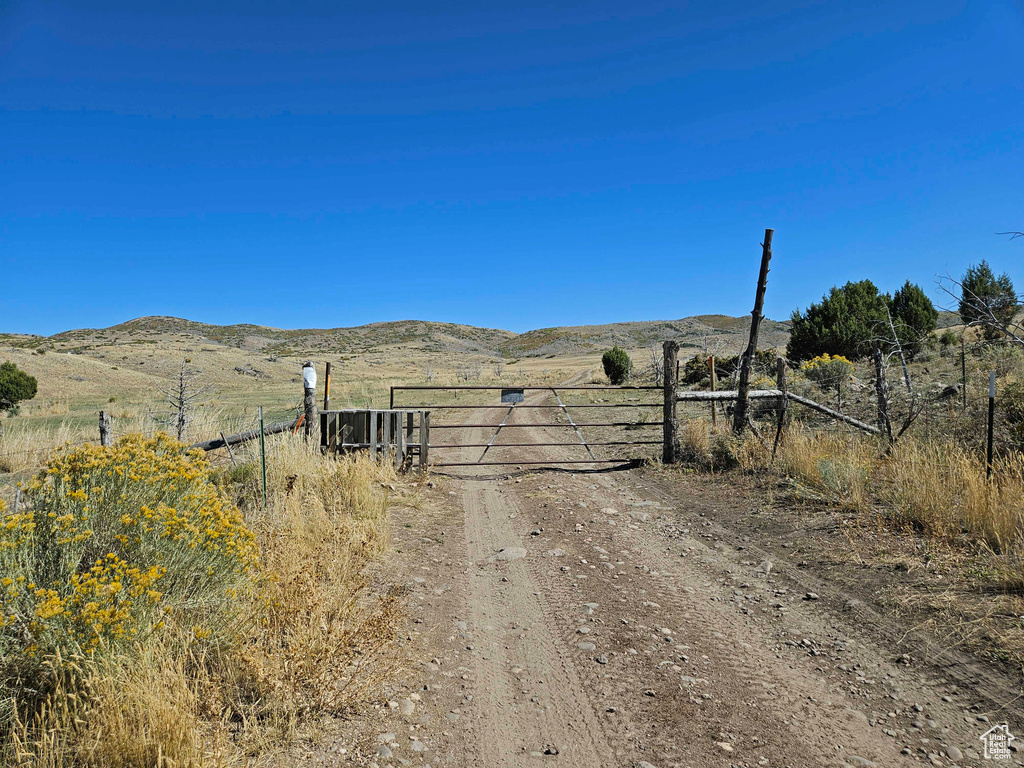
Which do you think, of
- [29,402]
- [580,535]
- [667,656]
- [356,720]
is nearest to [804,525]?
[580,535]

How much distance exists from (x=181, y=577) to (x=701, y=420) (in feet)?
32.6

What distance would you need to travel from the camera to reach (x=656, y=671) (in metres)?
4.05

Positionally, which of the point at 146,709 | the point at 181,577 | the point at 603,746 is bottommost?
the point at 603,746

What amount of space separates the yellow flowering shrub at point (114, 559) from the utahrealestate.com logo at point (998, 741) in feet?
14.5

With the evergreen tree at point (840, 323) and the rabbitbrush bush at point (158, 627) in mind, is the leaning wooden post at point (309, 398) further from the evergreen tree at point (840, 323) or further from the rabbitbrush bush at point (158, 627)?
the evergreen tree at point (840, 323)

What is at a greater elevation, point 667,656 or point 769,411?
point 769,411

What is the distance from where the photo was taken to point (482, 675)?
4.02 m

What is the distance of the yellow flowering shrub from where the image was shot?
2.90 m

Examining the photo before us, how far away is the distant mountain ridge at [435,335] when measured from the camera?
105750 millimetres

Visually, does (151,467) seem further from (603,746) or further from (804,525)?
(804,525)

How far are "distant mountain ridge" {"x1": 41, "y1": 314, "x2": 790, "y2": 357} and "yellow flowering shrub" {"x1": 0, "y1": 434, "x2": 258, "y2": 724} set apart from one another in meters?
92.9

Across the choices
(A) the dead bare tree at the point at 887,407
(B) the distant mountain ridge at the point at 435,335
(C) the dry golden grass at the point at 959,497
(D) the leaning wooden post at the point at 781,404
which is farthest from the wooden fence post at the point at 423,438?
(B) the distant mountain ridge at the point at 435,335

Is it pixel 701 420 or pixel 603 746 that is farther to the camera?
pixel 701 420

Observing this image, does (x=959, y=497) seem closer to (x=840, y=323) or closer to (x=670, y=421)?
(x=670, y=421)
